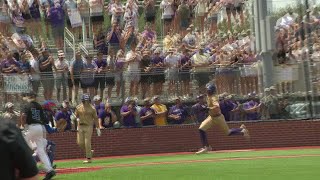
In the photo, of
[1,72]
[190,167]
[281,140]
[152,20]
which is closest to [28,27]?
[1,72]

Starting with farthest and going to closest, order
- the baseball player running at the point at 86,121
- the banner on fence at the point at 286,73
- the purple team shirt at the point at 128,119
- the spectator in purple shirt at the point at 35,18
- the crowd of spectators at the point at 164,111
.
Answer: the spectator in purple shirt at the point at 35,18 < the banner on fence at the point at 286,73 < the purple team shirt at the point at 128,119 < the crowd of spectators at the point at 164,111 < the baseball player running at the point at 86,121

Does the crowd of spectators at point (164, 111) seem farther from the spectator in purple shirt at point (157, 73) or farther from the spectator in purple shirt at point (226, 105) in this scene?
the spectator in purple shirt at point (157, 73)

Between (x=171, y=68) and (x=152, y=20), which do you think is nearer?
(x=171, y=68)

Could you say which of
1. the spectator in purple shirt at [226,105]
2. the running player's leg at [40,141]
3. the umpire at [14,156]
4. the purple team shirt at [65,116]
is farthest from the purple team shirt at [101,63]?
the umpire at [14,156]

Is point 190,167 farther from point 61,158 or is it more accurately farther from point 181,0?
point 181,0

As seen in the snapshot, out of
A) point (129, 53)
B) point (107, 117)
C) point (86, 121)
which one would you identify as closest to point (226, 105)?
point (129, 53)

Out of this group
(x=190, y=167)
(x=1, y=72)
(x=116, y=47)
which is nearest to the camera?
(x=190, y=167)

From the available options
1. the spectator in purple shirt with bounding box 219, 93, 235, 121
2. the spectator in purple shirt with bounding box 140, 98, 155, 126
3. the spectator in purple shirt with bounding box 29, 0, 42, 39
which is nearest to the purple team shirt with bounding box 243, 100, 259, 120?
the spectator in purple shirt with bounding box 219, 93, 235, 121

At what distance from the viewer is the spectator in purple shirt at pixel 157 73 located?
20.9 m

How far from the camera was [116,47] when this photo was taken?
2167cm

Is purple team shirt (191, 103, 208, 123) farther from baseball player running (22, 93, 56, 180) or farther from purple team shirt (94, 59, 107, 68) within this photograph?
baseball player running (22, 93, 56, 180)

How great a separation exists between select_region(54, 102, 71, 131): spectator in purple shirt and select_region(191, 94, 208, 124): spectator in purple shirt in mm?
3764

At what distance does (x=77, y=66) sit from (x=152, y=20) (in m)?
4.38

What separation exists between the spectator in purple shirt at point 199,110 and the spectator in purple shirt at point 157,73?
119cm
